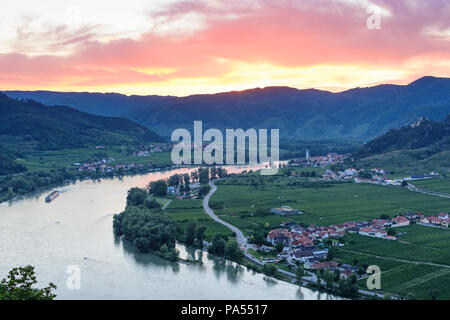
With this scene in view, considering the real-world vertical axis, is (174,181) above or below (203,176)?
below

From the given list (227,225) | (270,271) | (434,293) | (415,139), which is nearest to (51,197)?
(227,225)

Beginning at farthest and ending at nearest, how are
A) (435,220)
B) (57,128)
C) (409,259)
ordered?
(57,128) < (435,220) < (409,259)

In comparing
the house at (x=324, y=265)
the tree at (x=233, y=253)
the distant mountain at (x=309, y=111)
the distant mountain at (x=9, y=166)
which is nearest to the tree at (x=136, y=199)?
the tree at (x=233, y=253)

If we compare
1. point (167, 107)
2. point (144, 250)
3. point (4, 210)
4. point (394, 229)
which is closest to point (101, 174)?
point (4, 210)

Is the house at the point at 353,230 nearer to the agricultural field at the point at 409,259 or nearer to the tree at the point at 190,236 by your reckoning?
the agricultural field at the point at 409,259

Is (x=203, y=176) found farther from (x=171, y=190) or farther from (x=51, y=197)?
(x=51, y=197)

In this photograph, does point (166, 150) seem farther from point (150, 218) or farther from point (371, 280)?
point (371, 280)
